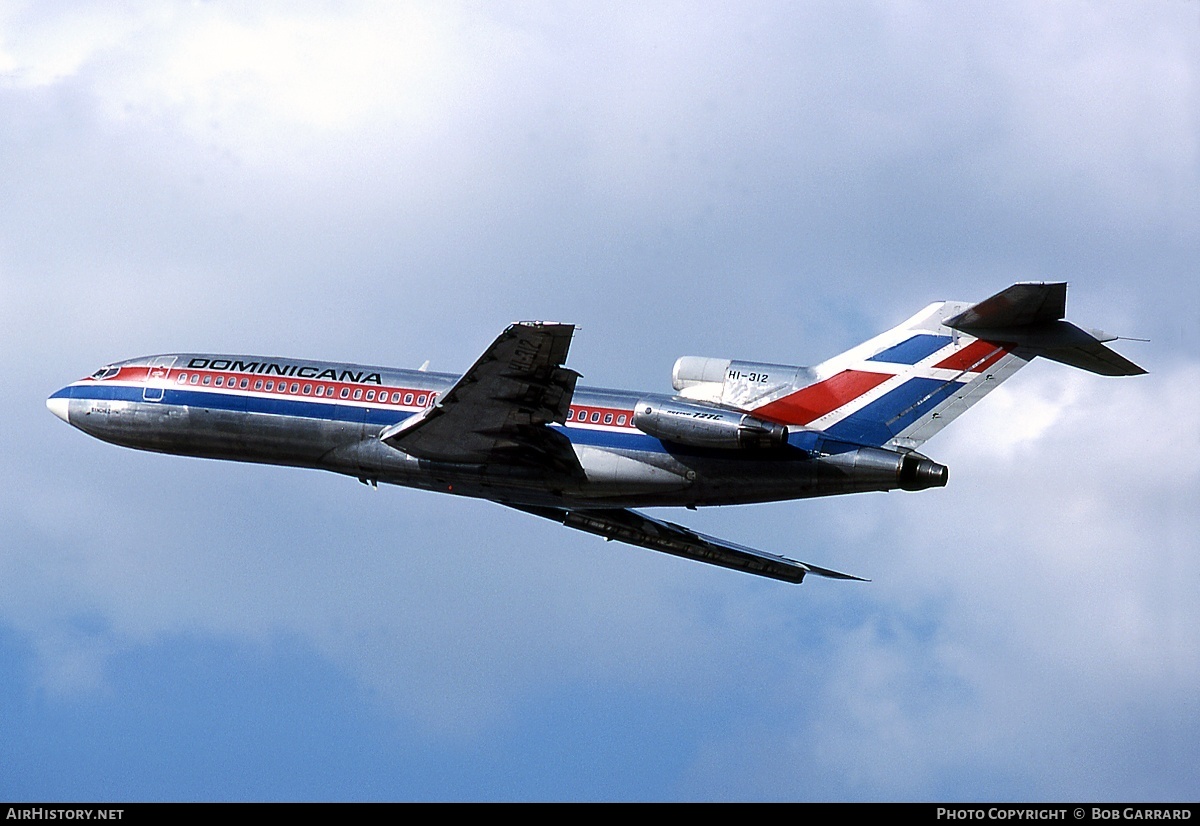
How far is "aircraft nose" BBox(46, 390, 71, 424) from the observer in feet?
164

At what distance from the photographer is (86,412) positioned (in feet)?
162

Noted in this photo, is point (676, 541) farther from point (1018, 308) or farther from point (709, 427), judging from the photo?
point (1018, 308)

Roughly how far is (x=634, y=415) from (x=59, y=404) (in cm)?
2018

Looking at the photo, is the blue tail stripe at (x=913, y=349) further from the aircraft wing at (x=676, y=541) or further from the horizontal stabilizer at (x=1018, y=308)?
the aircraft wing at (x=676, y=541)

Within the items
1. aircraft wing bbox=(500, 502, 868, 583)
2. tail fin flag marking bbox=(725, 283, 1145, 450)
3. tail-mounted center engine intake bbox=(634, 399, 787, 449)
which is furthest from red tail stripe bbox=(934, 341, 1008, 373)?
aircraft wing bbox=(500, 502, 868, 583)

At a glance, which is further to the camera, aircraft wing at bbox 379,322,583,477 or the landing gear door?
the landing gear door

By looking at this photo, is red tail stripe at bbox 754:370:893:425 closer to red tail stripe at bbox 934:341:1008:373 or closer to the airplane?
the airplane

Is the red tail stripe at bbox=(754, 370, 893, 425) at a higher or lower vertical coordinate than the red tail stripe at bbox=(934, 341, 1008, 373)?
lower

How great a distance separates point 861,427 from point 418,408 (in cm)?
1280

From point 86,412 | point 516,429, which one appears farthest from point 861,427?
point 86,412

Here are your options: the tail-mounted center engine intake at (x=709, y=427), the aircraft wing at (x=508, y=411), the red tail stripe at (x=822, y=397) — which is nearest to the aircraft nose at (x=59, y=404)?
the aircraft wing at (x=508, y=411)

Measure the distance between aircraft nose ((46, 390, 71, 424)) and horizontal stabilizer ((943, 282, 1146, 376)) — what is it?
92.7 ft

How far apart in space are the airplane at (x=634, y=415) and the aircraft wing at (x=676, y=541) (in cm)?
270

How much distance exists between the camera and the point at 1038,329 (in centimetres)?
4025
